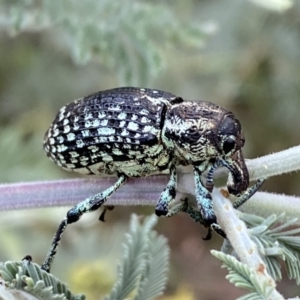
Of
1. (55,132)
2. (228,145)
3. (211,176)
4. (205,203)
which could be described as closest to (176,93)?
(55,132)

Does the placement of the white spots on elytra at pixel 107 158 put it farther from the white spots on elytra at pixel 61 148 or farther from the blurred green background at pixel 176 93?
the blurred green background at pixel 176 93

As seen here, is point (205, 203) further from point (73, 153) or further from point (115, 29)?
point (115, 29)

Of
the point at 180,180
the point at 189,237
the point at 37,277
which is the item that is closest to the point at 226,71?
the point at 189,237

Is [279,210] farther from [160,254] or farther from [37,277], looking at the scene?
[37,277]

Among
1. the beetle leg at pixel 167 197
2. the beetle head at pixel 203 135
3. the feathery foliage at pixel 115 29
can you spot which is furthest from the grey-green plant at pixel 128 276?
the feathery foliage at pixel 115 29

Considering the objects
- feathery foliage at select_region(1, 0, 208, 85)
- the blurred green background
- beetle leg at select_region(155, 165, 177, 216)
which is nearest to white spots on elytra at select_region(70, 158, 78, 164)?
beetle leg at select_region(155, 165, 177, 216)

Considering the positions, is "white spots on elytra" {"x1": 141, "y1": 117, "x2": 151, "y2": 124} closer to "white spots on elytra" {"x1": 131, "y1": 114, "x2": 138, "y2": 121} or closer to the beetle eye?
"white spots on elytra" {"x1": 131, "y1": 114, "x2": 138, "y2": 121}

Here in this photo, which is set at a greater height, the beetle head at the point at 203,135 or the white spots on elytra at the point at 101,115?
the white spots on elytra at the point at 101,115

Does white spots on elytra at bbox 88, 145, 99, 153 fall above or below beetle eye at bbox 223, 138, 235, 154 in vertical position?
above
